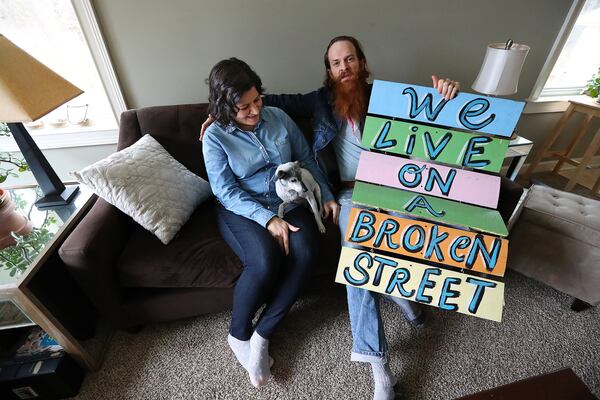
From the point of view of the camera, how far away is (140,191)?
1.17 metres

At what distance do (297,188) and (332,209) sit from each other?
0.22 m

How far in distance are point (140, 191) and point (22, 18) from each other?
1.13m

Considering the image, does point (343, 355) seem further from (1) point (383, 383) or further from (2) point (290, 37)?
(2) point (290, 37)

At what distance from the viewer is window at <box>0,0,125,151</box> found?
1.39m

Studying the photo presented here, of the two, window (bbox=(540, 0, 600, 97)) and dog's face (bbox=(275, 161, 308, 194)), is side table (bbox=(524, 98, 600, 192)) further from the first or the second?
dog's face (bbox=(275, 161, 308, 194))

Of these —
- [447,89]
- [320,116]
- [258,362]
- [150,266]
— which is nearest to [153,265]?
[150,266]

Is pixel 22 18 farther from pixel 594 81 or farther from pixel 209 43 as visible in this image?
pixel 594 81

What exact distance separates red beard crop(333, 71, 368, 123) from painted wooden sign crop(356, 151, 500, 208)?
0.42 metres

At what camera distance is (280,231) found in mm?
1142

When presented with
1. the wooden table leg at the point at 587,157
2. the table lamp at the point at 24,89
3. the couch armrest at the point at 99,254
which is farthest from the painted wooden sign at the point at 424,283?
the wooden table leg at the point at 587,157

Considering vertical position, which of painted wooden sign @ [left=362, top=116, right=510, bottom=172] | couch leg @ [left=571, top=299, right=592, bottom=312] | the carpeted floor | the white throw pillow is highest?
painted wooden sign @ [left=362, top=116, right=510, bottom=172]

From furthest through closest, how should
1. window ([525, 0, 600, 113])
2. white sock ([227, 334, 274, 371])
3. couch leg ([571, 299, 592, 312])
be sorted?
1. window ([525, 0, 600, 113])
2. couch leg ([571, 299, 592, 312])
3. white sock ([227, 334, 274, 371])

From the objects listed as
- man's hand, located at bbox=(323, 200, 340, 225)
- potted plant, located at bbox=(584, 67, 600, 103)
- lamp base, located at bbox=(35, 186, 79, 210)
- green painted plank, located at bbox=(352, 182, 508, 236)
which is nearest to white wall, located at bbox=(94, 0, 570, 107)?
potted plant, located at bbox=(584, 67, 600, 103)

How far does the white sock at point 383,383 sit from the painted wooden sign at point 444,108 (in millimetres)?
870
